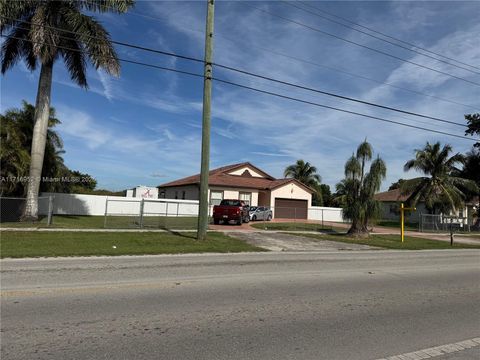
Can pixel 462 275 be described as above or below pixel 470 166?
below

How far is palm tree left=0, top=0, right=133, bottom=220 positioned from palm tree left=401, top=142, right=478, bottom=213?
105 feet

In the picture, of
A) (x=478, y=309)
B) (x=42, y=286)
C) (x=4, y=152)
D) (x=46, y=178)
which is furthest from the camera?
(x=46, y=178)

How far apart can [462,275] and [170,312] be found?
28.1 ft

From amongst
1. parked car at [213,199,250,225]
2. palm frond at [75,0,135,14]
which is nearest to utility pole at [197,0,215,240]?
palm frond at [75,0,135,14]

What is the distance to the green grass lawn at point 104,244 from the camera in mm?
13219

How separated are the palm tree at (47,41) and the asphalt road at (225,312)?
1246 cm

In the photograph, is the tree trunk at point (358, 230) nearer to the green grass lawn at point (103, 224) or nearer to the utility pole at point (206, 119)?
the green grass lawn at point (103, 224)

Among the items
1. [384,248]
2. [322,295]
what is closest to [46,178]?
[384,248]

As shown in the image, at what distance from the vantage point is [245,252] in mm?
15695

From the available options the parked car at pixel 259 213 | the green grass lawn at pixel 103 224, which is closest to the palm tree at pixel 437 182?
the parked car at pixel 259 213

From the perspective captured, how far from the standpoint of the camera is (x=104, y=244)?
15461 millimetres

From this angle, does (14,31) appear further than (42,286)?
Yes

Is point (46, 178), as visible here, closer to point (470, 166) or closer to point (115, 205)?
point (115, 205)

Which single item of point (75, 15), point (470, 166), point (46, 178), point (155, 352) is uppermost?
point (75, 15)
